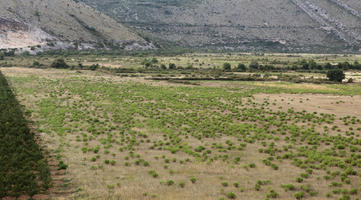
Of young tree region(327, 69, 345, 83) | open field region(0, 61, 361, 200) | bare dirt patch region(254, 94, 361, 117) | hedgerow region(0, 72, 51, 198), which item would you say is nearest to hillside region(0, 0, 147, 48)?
open field region(0, 61, 361, 200)

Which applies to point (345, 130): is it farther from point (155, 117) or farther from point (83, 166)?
point (83, 166)

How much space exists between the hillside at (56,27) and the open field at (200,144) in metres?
105

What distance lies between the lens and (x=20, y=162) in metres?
20.8

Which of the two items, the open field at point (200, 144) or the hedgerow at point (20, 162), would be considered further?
the open field at point (200, 144)

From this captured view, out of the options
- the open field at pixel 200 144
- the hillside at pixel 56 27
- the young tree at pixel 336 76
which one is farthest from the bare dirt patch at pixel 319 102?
the hillside at pixel 56 27

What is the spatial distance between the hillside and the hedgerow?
122760 mm

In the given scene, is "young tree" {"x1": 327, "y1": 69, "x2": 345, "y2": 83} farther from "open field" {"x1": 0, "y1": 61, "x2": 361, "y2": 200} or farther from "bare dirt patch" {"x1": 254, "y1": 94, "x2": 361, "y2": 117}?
"open field" {"x1": 0, "y1": 61, "x2": 361, "y2": 200}

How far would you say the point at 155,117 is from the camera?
37.7 meters

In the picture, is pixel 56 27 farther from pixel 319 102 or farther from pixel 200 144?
pixel 200 144

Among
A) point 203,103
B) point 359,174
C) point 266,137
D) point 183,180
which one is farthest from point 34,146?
point 203,103

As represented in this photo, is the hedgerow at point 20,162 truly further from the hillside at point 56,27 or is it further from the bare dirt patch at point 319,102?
the hillside at point 56,27

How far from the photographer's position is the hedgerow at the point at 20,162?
17422mm

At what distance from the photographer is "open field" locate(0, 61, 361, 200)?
62.4 feet

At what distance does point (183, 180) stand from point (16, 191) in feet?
32.0
